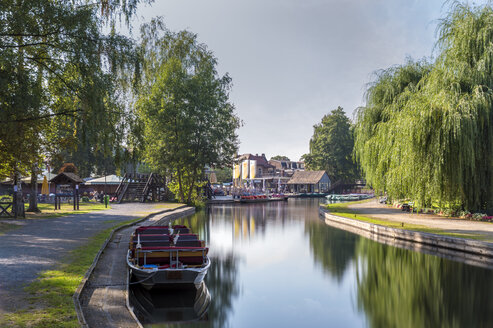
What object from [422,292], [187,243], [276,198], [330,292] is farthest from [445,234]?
[276,198]

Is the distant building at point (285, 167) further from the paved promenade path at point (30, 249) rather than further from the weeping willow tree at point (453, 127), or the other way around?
the paved promenade path at point (30, 249)

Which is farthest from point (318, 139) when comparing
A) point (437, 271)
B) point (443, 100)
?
point (437, 271)

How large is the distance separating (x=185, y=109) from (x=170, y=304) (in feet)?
105

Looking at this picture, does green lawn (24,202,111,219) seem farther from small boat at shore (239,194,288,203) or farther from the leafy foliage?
small boat at shore (239,194,288,203)

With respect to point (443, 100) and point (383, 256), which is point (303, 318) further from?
point (443, 100)

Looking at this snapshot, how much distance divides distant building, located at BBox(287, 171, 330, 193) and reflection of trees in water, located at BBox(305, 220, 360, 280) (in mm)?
54956

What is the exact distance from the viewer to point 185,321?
9008 millimetres

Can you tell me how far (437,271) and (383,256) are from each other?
3.01 metres

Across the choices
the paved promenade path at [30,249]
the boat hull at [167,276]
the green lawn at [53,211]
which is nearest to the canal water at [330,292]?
the boat hull at [167,276]

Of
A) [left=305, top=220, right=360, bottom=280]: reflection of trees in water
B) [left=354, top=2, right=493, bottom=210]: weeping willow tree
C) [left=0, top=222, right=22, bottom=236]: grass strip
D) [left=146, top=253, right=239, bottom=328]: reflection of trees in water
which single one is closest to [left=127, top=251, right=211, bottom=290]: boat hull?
[left=146, top=253, right=239, bottom=328]: reflection of trees in water

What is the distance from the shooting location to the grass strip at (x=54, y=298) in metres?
6.09

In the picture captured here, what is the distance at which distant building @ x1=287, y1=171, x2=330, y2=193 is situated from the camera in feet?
266

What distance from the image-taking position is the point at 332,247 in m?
19.3

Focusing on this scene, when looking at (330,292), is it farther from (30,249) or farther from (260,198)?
(260,198)
